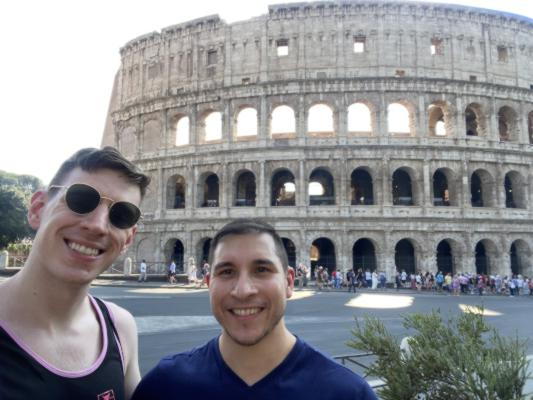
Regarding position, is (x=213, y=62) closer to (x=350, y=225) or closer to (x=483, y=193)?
(x=350, y=225)

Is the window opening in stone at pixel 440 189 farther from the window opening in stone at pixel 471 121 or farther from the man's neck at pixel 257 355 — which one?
the man's neck at pixel 257 355

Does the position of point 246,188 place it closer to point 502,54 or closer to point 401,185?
point 401,185

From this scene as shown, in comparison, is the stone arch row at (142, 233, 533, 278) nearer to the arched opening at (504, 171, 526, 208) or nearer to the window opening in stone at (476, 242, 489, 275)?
the window opening in stone at (476, 242, 489, 275)

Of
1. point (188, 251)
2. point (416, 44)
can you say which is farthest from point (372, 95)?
point (188, 251)

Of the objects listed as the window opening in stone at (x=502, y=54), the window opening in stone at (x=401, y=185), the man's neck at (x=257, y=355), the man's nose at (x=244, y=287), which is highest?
the window opening in stone at (x=502, y=54)

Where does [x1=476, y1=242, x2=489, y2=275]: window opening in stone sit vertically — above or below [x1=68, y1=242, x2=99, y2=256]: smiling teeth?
below

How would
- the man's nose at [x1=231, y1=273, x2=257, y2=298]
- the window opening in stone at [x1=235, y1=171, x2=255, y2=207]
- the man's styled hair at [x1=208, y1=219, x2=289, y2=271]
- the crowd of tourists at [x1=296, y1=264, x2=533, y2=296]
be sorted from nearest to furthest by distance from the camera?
1. the man's nose at [x1=231, y1=273, x2=257, y2=298]
2. the man's styled hair at [x1=208, y1=219, x2=289, y2=271]
3. the crowd of tourists at [x1=296, y1=264, x2=533, y2=296]
4. the window opening in stone at [x1=235, y1=171, x2=255, y2=207]

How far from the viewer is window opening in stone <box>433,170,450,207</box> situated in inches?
1072

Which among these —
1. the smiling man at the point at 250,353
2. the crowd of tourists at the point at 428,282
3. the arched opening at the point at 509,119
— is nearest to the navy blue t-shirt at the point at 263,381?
the smiling man at the point at 250,353

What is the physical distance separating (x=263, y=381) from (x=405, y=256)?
2625 cm

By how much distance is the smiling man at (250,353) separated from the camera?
1.70 m

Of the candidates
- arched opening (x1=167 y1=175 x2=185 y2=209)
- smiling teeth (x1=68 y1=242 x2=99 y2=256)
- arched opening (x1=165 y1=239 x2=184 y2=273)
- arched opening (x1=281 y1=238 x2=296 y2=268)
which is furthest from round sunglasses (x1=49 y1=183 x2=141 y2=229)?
arched opening (x1=167 y1=175 x2=185 y2=209)

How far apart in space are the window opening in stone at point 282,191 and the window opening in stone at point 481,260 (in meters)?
12.4

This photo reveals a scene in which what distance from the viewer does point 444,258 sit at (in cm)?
2625
